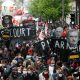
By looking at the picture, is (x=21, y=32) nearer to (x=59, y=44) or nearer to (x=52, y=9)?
(x=59, y=44)

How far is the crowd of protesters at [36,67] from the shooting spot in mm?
26891

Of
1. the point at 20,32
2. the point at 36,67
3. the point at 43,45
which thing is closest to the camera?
the point at 36,67

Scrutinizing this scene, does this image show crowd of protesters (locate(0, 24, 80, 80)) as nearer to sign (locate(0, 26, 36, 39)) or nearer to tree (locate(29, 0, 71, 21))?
sign (locate(0, 26, 36, 39))

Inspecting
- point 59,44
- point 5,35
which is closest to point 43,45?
point 59,44

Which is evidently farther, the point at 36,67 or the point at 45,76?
the point at 36,67

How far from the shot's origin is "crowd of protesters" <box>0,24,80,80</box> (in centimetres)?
2689

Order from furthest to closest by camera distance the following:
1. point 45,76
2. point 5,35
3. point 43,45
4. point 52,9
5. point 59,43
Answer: point 52,9
point 5,35
point 43,45
point 59,43
point 45,76

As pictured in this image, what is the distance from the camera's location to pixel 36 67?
95.4 feet

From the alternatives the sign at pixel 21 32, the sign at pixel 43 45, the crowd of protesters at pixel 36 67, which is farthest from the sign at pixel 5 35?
the sign at pixel 43 45

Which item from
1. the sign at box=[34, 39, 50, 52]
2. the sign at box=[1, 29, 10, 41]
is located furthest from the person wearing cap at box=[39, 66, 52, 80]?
the sign at box=[1, 29, 10, 41]

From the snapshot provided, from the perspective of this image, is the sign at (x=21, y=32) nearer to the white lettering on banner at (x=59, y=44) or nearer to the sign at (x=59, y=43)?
the sign at (x=59, y=43)

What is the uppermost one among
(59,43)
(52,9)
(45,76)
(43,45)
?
(59,43)

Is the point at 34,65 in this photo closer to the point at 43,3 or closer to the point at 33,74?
the point at 33,74

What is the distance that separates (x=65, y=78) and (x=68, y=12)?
4123 centimetres
